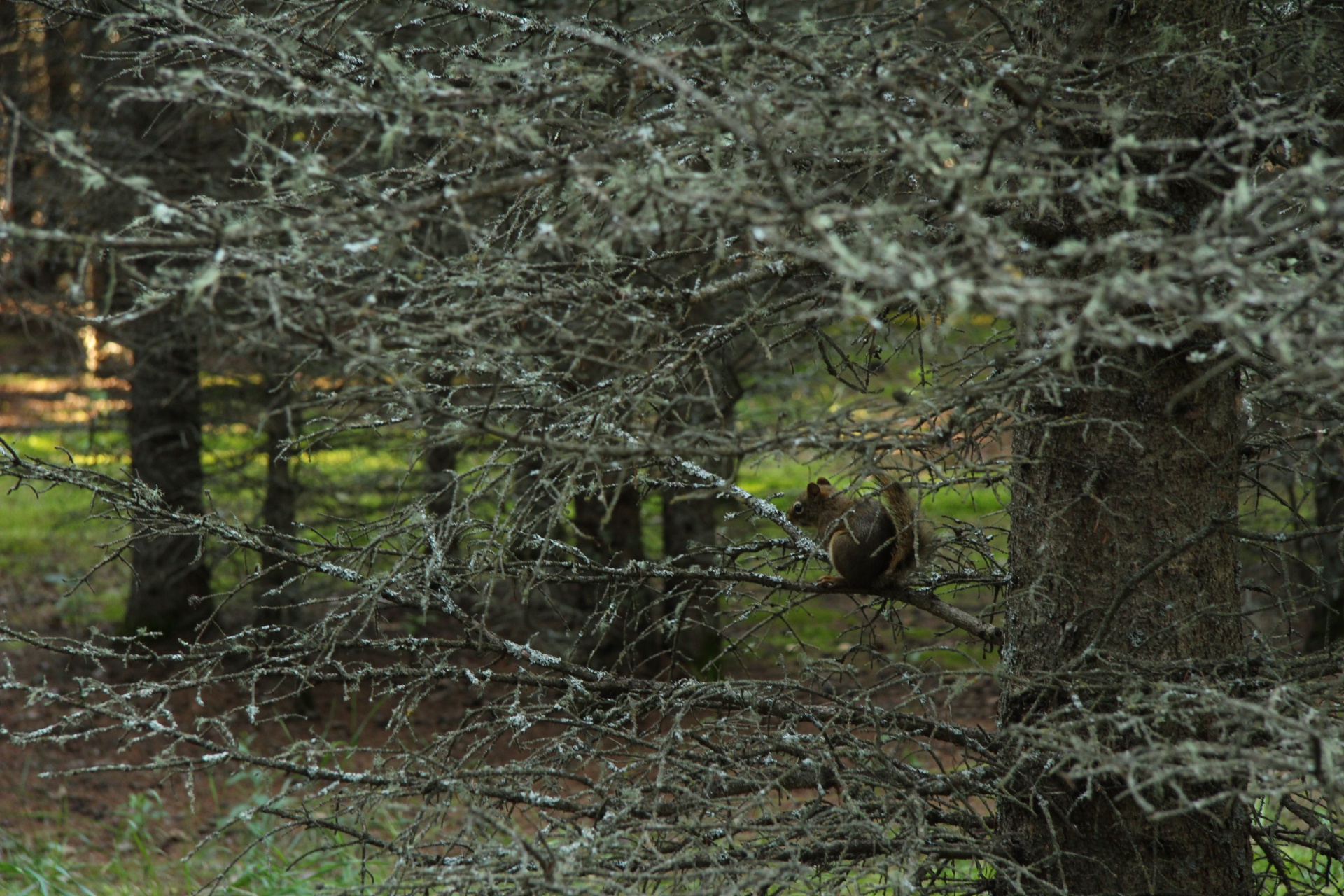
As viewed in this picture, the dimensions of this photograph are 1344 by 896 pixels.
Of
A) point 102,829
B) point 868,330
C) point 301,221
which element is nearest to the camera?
point 301,221

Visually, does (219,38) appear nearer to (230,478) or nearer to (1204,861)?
(1204,861)

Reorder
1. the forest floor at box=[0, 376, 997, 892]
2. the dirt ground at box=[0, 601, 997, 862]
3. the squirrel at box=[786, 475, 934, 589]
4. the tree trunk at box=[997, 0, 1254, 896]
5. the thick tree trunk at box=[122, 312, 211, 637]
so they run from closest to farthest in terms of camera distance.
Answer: the tree trunk at box=[997, 0, 1254, 896], the squirrel at box=[786, 475, 934, 589], the forest floor at box=[0, 376, 997, 892], the dirt ground at box=[0, 601, 997, 862], the thick tree trunk at box=[122, 312, 211, 637]

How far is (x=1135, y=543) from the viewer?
310 cm

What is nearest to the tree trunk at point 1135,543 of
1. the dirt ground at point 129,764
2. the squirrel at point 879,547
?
the squirrel at point 879,547

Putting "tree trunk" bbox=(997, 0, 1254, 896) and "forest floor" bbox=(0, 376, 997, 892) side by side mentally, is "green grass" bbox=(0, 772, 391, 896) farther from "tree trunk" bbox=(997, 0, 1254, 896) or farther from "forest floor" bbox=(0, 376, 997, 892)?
"tree trunk" bbox=(997, 0, 1254, 896)

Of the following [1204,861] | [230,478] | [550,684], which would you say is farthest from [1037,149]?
[230,478]

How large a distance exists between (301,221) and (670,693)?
67.2 inches

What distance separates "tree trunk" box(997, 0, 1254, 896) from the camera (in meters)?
2.97

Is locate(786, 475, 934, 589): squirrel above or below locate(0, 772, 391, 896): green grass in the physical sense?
above

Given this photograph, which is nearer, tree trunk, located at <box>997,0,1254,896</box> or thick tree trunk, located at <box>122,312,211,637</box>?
tree trunk, located at <box>997,0,1254,896</box>

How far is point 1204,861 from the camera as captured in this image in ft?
9.93

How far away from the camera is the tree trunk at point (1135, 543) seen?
2.97 m

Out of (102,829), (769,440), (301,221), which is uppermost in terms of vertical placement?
(301,221)

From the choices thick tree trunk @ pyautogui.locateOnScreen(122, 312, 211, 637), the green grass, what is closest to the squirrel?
the green grass
